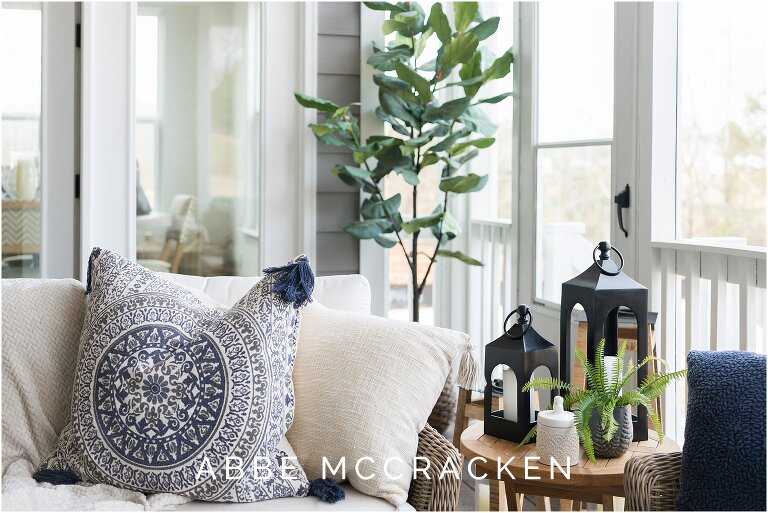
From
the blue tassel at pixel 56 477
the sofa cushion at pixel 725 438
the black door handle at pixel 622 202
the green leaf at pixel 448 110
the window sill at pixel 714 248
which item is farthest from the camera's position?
the green leaf at pixel 448 110

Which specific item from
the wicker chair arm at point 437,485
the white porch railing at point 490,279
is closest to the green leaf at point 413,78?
the white porch railing at point 490,279

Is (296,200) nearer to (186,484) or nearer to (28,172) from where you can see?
(28,172)

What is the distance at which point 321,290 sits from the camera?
2117 millimetres

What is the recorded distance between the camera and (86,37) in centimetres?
309

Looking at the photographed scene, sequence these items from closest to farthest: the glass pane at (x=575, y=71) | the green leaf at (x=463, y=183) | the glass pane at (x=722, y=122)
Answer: the glass pane at (x=722, y=122) → the glass pane at (x=575, y=71) → the green leaf at (x=463, y=183)

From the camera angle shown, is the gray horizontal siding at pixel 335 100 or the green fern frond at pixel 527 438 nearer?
the green fern frond at pixel 527 438

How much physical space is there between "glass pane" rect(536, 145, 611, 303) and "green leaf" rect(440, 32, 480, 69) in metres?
0.53

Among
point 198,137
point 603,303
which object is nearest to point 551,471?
point 603,303

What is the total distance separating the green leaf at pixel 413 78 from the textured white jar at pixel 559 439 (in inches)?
60.8

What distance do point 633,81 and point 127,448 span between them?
6.35 ft

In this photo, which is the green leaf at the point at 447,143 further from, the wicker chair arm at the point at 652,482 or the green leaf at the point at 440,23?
the wicker chair arm at the point at 652,482

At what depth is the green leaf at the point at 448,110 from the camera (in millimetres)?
3014

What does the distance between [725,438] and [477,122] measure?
1943 mm

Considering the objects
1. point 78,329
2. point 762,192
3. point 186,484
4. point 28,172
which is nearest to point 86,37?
point 28,172
